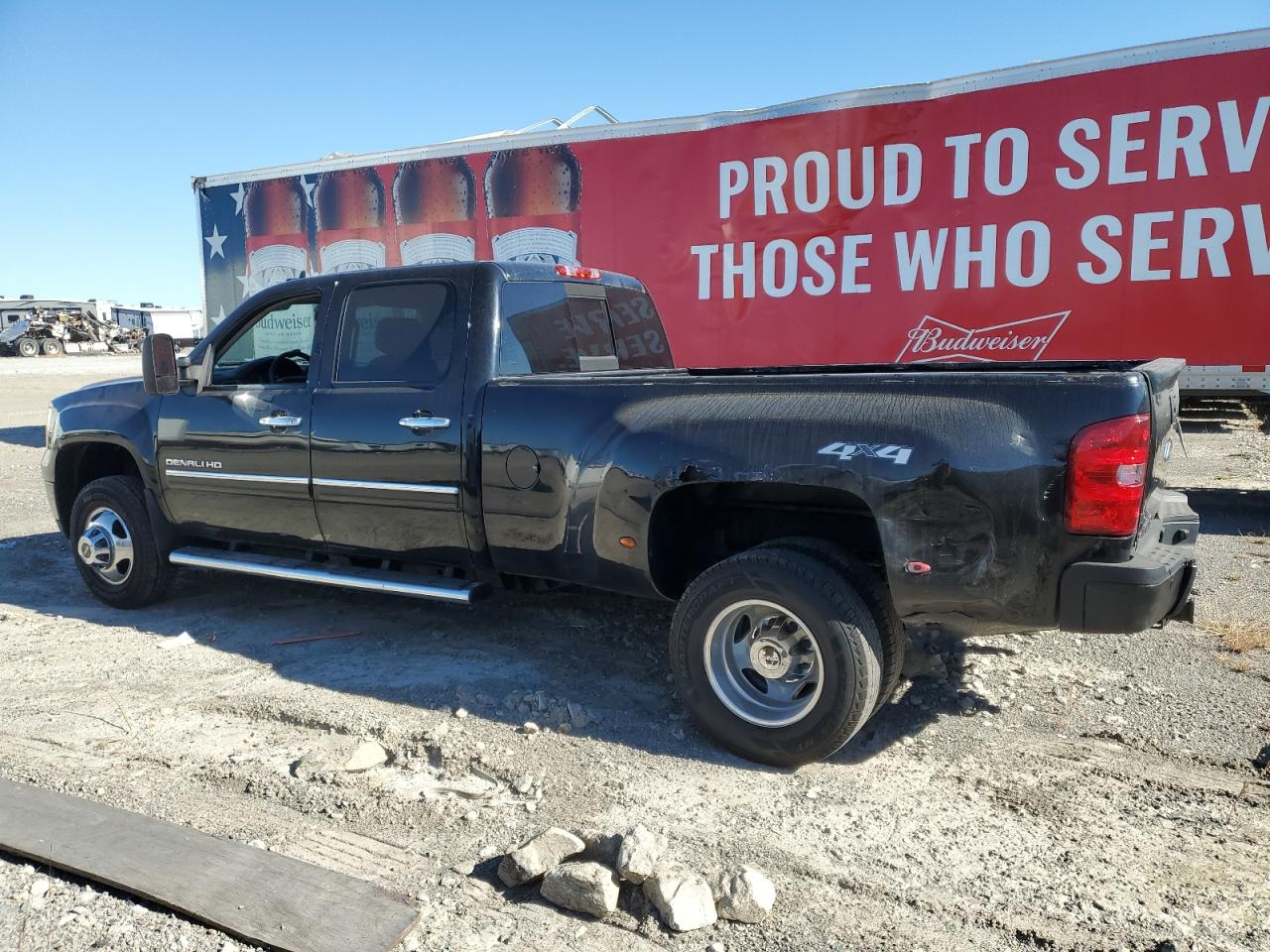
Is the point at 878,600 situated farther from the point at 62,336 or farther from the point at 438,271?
the point at 62,336

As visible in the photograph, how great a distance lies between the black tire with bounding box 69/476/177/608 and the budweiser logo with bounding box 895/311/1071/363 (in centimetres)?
563

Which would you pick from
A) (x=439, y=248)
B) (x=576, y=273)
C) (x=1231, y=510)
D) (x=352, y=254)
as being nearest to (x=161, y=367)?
(x=576, y=273)

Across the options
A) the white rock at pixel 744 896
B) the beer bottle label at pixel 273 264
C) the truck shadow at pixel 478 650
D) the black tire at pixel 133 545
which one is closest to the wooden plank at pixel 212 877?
the white rock at pixel 744 896

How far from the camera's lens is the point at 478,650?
15.6ft

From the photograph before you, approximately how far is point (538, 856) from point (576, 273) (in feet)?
10.3

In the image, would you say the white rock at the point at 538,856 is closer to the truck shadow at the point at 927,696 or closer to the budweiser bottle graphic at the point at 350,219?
the truck shadow at the point at 927,696

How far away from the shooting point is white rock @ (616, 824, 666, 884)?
102 inches

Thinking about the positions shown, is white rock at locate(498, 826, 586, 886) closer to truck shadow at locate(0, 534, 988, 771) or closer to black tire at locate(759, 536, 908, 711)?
truck shadow at locate(0, 534, 988, 771)

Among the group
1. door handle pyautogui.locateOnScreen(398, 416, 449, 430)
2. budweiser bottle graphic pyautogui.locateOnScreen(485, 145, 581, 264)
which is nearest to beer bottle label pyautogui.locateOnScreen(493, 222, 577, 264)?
budweiser bottle graphic pyautogui.locateOnScreen(485, 145, 581, 264)

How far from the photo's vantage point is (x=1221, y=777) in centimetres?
331

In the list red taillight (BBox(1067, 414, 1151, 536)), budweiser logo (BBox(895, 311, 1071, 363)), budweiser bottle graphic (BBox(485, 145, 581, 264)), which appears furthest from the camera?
budweiser bottle graphic (BBox(485, 145, 581, 264))

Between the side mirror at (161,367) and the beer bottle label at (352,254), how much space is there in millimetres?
6043

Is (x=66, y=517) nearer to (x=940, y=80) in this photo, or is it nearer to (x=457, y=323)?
(x=457, y=323)

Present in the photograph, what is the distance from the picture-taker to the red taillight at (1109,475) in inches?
114
